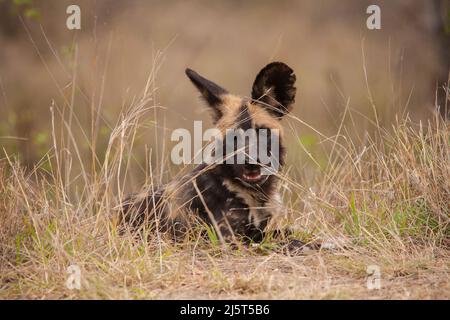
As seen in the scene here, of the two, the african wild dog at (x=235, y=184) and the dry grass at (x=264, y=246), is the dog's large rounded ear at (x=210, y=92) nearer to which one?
the african wild dog at (x=235, y=184)

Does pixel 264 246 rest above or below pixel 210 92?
below

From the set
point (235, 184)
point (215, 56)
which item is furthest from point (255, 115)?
point (215, 56)

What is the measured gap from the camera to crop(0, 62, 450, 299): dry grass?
3.35 meters

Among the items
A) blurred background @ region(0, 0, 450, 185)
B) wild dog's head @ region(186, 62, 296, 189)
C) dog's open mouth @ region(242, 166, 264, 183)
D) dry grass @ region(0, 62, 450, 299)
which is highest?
blurred background @ region(0, 0, 450, 185)

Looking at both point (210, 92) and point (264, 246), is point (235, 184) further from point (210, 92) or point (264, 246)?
point (210, 92)

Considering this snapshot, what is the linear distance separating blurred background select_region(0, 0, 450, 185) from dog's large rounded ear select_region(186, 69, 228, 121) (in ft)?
7.84

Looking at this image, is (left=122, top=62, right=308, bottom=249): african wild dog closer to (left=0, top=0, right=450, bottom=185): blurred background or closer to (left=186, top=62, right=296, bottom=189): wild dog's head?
(left=186, top=62, right=296, bottom=189): wild dog's head

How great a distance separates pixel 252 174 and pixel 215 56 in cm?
797

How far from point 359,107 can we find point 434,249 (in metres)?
5.98

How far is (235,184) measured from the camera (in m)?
4.46

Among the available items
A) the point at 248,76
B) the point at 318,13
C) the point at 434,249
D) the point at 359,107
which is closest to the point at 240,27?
the point at 318,13

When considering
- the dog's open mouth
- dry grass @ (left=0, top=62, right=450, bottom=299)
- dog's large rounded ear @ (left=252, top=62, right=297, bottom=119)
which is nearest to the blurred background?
dog's large rounded ear @ (left=252, top=62, right=297, bottom=119)
